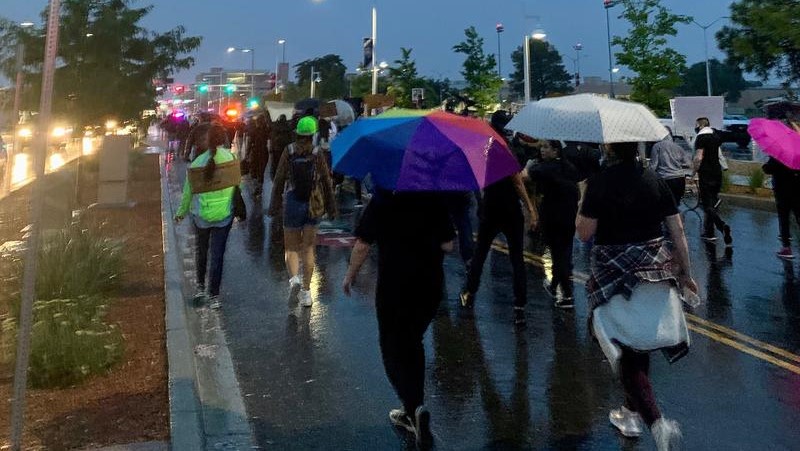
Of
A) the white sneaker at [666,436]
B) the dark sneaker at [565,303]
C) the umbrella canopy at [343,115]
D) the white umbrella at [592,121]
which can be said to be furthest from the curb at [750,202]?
the white sneaker at [666,436]

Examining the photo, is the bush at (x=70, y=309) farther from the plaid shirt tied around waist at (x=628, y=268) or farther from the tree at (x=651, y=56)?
the tree at (x=651, y=56)

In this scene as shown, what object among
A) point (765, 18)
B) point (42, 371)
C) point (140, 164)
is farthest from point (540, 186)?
point (140, 164)

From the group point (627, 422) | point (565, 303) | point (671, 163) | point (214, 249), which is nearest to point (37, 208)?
point (627, 422)

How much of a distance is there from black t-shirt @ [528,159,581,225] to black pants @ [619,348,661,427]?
3.40 meters

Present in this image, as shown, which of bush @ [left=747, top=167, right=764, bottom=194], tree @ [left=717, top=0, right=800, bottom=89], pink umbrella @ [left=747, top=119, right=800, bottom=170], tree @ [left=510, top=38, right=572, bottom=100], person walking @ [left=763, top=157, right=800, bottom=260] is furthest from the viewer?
tree @ [left=510, top=38, right=572, bottom=100]

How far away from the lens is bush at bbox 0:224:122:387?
20.0 ft

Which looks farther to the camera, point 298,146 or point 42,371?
point 298,146

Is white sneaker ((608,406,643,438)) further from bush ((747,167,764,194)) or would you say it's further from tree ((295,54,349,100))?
tree ((295,54,349,100))

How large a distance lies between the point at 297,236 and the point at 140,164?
22.3 m

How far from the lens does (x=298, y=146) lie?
27.5 feet

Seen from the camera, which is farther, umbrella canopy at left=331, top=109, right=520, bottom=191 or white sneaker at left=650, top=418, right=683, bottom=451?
umbrella canopy at left=331, top=109, right=520, bottom=191

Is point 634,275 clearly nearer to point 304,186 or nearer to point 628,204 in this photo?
point 628,204

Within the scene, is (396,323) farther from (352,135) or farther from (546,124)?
(546,124)

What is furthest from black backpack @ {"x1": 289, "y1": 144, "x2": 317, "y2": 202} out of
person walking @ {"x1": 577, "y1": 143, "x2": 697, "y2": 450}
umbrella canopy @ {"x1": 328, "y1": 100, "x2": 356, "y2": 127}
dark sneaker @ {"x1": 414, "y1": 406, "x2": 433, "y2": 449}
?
umbrella canopy @ {"x1": 328, "y1": 100, "x2": 356, "y2": 127}
